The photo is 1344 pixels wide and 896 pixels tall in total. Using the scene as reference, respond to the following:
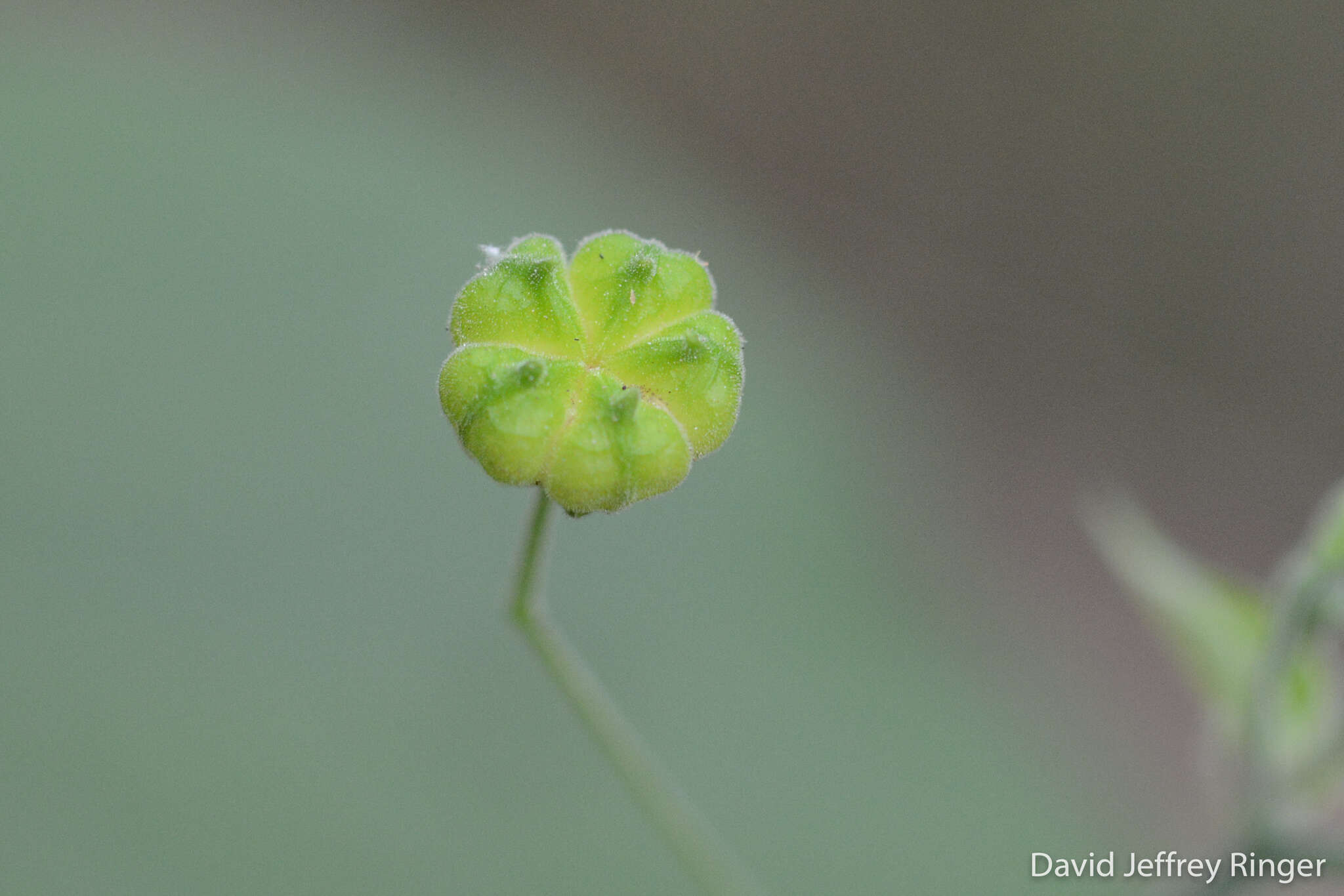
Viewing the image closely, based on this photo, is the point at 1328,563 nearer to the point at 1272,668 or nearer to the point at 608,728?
the point at 1272,668

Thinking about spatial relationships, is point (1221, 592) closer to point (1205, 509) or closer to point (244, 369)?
point (244, 369)

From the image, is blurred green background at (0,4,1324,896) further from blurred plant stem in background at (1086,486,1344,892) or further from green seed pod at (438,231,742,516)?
green seed pod at (438,231,742,516)

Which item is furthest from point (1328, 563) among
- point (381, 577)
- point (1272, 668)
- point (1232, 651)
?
point (381, 577)

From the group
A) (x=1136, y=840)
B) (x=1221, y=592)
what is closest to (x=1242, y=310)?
(x=1136, y=840)

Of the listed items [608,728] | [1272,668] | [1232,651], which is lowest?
[608,728]

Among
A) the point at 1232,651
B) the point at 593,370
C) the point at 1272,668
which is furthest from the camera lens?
the point at 1232,651

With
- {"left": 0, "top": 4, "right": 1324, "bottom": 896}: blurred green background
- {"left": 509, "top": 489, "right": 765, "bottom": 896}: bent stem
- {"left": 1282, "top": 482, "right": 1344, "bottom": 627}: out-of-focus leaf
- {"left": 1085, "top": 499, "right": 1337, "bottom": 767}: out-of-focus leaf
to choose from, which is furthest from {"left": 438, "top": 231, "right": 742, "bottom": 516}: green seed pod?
{"left": 0, "top": 4, "right": 1324, "bottom": 896}: blurred green background
